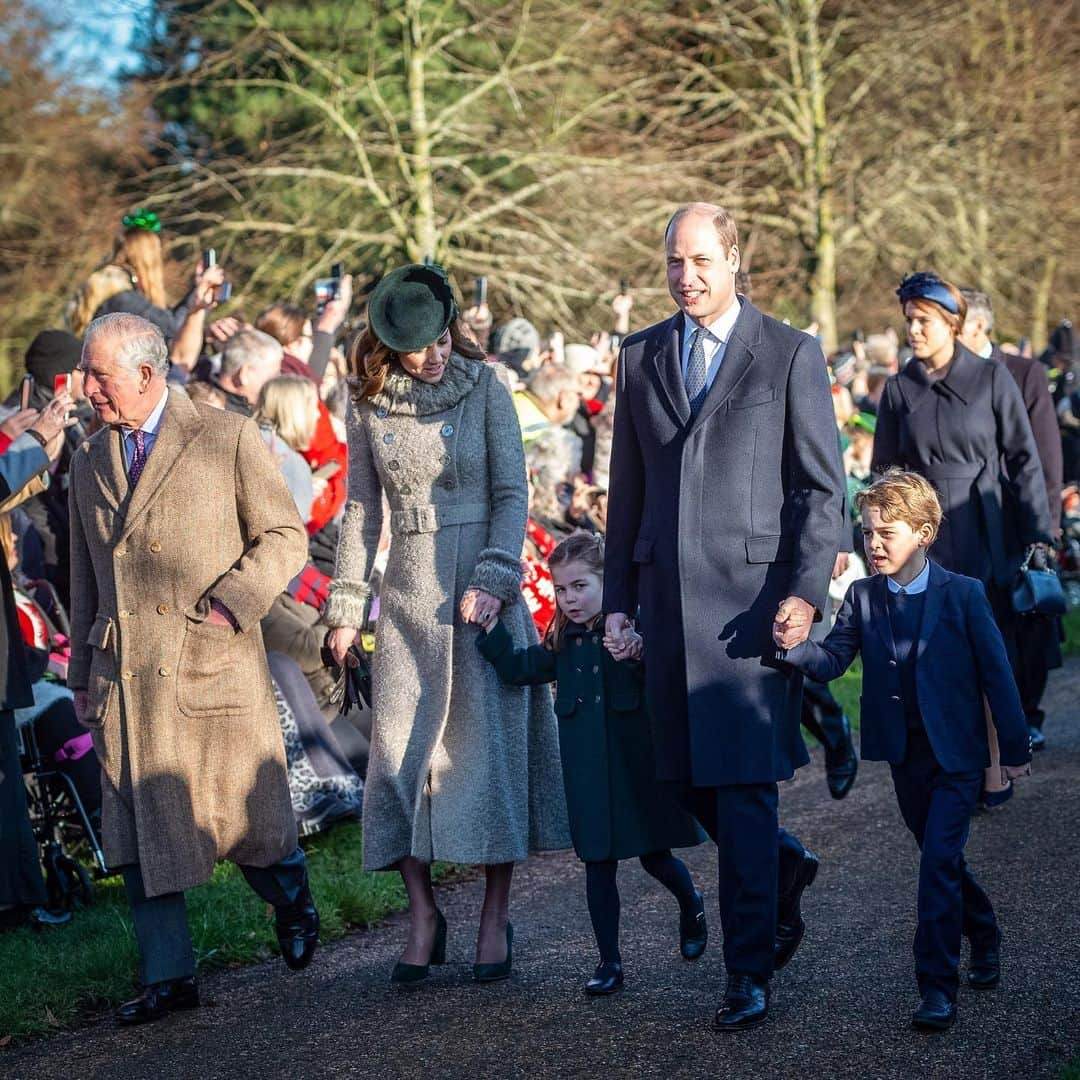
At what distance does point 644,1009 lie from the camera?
4.82 metres

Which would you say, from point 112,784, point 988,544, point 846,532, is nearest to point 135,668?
point 112,784

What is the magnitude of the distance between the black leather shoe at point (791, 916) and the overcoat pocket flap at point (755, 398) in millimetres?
1259

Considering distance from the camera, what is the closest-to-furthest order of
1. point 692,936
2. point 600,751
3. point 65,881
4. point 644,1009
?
1. point 644,1009
2. point 600,751
3. point 692,936
4. point 65,881

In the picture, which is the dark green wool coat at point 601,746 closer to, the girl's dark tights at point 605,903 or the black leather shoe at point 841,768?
the girl's dark tights at point 605,903

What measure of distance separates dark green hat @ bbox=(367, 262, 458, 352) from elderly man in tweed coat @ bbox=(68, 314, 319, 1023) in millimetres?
540

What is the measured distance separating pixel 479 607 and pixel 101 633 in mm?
1098

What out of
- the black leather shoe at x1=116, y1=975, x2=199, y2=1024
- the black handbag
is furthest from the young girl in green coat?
the black handbag

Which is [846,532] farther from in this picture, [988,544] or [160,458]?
[160,458]

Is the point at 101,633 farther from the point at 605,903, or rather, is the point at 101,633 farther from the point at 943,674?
the point at 943,674

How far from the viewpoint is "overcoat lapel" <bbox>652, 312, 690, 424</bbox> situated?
483cm

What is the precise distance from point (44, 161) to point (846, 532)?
19178 millimetres

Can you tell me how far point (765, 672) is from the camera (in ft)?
15.5

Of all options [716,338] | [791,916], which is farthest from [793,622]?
[791,916]

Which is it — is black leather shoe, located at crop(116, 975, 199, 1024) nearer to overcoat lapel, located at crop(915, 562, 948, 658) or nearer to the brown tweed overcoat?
the brown tweed overcoat
